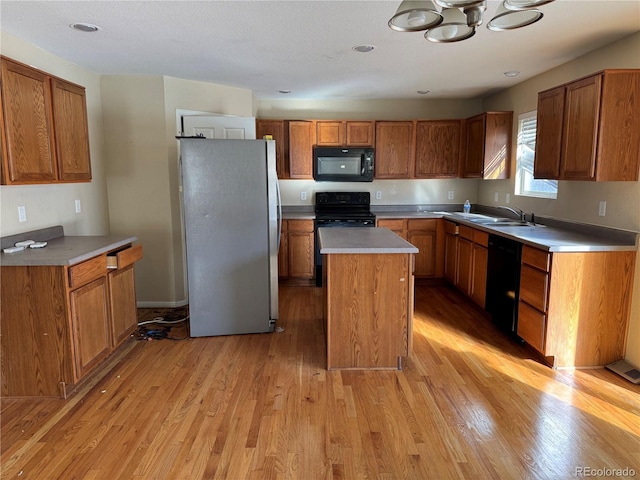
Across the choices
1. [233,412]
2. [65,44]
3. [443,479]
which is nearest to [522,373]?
[443,479]

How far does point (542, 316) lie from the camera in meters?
2.84

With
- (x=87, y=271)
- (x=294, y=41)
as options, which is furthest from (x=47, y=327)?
(x=294, y=41)

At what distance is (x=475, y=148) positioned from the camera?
482 centimetres

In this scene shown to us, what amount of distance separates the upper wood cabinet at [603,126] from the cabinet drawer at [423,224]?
6.63 ft

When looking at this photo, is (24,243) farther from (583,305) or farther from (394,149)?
(394,149)

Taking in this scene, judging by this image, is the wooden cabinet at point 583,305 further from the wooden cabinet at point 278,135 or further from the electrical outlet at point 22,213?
the electrical outlet at point 22,213

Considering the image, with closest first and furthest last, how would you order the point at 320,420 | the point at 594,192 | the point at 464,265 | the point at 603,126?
the point at 320,420, the point at 603,126, the point at 594,192, the point at 464,265

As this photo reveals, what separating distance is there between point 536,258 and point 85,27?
11.3ft

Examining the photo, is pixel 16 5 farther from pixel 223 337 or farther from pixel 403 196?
pixel 403 196

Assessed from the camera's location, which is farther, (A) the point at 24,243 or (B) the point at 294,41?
(B) the point at 294,41

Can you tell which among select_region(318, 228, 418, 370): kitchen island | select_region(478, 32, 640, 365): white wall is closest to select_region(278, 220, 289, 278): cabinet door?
select_region(318, 228, 418, 370): kitchen island

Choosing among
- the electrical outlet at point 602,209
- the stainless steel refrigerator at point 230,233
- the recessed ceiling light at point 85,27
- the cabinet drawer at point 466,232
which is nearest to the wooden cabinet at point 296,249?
the stainless steel refrigerator at point 230,233

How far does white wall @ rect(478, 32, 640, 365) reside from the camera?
9.02 ft

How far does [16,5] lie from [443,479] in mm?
3337
